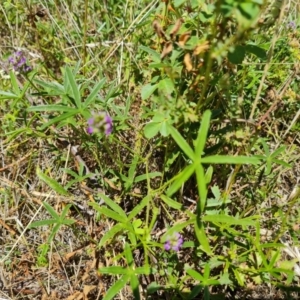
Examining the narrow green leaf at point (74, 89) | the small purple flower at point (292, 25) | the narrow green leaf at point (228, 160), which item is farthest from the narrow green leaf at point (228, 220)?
the small purple flower at point (292, 25)

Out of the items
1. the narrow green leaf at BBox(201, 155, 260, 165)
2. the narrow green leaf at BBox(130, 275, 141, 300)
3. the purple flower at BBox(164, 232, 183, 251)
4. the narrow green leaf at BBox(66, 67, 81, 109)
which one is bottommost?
the narrow green leaf at BBox(130, 275, 141, 300)

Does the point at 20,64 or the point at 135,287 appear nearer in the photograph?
the point at 135,287

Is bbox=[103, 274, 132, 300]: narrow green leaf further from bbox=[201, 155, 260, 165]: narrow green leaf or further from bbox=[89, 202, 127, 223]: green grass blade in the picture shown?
bbox=[201, 155, 260, 165]: narrow green leaf

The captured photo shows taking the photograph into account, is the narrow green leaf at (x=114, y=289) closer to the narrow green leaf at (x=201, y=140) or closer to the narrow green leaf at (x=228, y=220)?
the narrow green leaf at (x=228, y=220)

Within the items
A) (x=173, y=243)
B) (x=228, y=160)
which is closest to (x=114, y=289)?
(x=173, y=243)

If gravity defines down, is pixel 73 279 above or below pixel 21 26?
below

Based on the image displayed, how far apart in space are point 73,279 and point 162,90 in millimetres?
754

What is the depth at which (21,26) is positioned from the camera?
205 centimetres

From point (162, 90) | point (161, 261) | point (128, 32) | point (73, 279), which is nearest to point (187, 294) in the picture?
point (161, 261)

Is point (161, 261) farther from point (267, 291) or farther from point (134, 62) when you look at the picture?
point (134, 62)

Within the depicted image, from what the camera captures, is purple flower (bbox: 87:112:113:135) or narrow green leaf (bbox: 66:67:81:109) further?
narrow green leaf (bbox: 66:67:81:109)

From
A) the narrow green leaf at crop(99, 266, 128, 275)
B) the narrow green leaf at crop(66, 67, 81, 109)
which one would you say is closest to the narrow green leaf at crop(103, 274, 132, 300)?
the narrow green leaf at crop(99, 266, 128, 275)

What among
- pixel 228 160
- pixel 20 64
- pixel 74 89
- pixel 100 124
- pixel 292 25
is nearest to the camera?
pixel 228 160

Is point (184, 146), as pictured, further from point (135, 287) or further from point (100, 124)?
point (135, 287)
